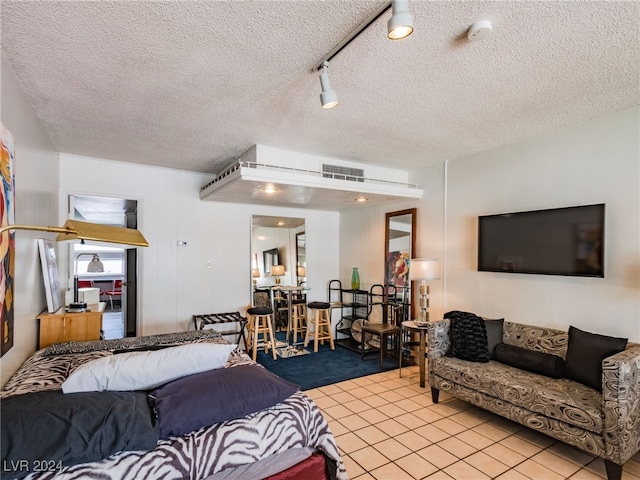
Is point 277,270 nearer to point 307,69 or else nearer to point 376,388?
point 376,388

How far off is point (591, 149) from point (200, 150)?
143 inches

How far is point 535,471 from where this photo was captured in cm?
217

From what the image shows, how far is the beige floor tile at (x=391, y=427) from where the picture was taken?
2645 millimetres

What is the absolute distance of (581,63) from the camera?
195 cm

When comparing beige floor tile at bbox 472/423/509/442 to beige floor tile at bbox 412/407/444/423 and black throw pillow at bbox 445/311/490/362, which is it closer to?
beige floor tile at bbox 412/407/444/423

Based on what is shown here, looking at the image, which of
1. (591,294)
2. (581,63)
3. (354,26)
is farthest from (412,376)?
(354,26)

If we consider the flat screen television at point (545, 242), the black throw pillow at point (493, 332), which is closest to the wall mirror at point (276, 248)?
the flat screen television at point (545, 242)

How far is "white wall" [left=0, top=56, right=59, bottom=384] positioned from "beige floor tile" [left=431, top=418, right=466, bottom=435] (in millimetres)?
2942

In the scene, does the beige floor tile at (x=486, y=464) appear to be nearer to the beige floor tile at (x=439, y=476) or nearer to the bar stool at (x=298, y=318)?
the beige floor tile at (x=439, y=476)

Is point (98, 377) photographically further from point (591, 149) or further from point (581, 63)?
point (591, 149)

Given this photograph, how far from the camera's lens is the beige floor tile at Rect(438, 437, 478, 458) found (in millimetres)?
2367

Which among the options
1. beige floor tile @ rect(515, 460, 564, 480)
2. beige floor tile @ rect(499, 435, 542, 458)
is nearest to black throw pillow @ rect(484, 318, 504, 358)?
beige floor tile @ rect(499, 435, 542, 458)

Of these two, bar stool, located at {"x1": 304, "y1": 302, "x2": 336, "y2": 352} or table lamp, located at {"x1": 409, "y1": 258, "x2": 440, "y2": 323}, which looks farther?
bar stool, located at {"x1": 304, "y1": 302, "x2": 336, "y2": 352}

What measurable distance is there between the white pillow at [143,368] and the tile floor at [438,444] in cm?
123
